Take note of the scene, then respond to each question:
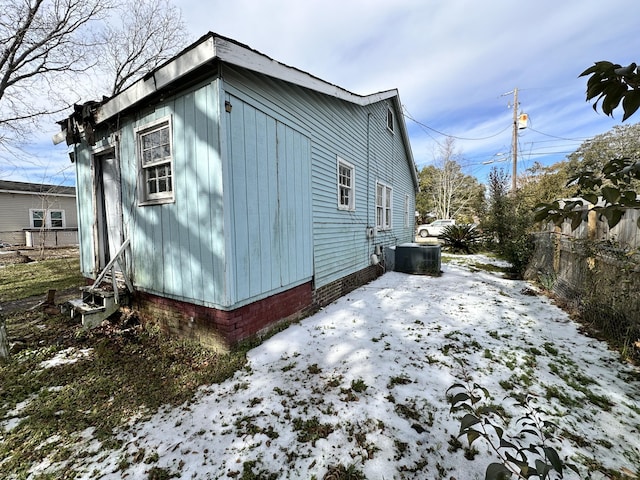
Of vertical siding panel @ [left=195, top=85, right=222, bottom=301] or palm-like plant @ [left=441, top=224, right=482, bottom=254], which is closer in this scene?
vertical siding panel @ [left=195, top=85, right=222, bottom=301]

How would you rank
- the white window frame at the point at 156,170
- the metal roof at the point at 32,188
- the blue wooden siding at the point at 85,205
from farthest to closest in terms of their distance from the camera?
the metal roof at the point at 32,188 → the blue wooden siding at the point at 85,205 → the white window frame at the point at 156,170

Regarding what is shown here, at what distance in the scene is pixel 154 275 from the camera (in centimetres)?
431

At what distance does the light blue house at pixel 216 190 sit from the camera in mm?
3523

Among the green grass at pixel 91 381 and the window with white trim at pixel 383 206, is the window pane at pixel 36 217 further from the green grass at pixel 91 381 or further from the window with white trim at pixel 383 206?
the window with white trim at pixel 383 206

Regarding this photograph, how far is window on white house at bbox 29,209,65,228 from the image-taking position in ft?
56.7

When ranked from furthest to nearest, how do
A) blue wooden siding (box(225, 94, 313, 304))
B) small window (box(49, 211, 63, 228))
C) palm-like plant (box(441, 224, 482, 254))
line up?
small window (box(49, 211, 63, 228)) → palm-like plant (box(441, 224, 482, 254)) → blue wooden siding (box(225, 94, 313, 304))

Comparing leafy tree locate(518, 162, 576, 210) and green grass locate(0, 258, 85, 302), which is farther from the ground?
leafy tree locate(518, 162, 576, 210)

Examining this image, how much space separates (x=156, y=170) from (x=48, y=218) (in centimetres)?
1993

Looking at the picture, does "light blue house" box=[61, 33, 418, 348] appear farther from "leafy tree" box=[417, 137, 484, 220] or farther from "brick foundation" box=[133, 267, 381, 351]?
"leafy tree" box=[417, 137, 484, 220]

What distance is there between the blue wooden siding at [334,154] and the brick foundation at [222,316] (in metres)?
0.78

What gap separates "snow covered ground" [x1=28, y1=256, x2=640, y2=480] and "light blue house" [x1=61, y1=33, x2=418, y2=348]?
0.99m

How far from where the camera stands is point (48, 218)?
689 inches

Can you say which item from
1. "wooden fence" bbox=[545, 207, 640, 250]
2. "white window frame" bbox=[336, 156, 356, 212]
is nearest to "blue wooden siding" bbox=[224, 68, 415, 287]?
→ "white window frame" bbox=[336, 156, 356, 212]

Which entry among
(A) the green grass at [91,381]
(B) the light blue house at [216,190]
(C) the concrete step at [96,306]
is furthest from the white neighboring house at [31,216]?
(A) the green grass at [91,381]
